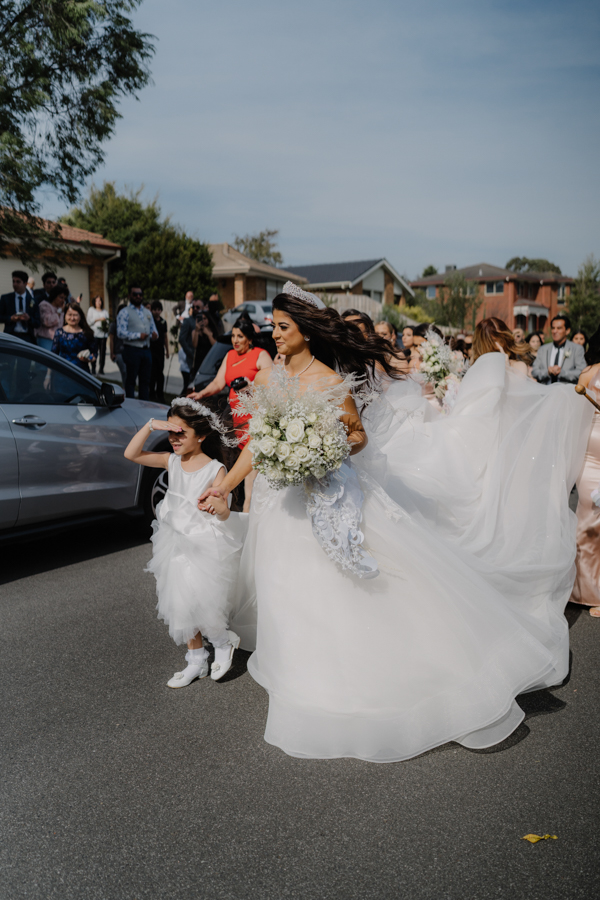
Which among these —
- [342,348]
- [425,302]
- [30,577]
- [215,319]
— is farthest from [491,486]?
[425,302]

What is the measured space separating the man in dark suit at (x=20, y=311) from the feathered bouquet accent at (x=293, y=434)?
24.9ft

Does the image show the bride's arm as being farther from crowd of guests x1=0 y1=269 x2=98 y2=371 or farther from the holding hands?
crowd of guests x1=0 y1=269 x2=98 y2=371

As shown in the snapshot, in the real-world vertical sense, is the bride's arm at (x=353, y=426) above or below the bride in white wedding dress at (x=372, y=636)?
above

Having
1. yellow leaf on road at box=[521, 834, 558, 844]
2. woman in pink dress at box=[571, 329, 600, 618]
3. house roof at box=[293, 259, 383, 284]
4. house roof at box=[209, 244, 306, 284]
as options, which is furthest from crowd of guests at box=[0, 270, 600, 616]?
house roof at box=[293, 259, 383, 284]

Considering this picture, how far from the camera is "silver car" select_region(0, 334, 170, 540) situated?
5.66 meters

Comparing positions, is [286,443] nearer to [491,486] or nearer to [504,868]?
[504,868]

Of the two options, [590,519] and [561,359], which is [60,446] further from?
[561,359]

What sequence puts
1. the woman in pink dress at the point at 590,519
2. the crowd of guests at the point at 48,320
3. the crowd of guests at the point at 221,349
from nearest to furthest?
1. the woman in pink dress at the point at 590,519
2. the crowd of guests at the point at 221,349
3. the crowd of guests at the point at 48,320

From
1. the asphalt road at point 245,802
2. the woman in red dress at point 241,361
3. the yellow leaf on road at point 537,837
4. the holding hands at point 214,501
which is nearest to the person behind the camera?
the asphalt road at point 245,802

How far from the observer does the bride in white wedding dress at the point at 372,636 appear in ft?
11.0

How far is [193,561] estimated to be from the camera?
13.1 feet

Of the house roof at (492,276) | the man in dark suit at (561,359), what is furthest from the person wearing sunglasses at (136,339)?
the house roof at (492,276)

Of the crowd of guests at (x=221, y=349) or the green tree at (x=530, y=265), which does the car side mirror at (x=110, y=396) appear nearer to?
the crowd of guests at (x=221, y=349)

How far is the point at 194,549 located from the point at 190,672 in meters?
0.74
